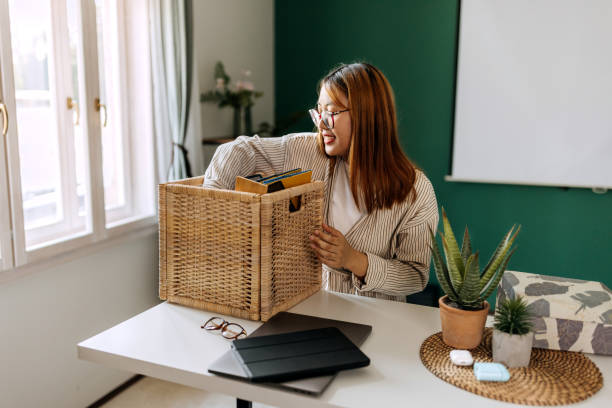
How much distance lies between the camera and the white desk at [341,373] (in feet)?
3.22

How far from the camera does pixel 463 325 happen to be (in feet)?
3.78

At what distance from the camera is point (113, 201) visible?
8.65ft

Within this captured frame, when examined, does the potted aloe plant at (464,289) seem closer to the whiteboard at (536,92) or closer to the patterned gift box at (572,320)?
the patterned gift box at (572,320)

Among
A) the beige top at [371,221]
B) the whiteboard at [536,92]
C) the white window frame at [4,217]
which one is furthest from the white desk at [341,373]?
the whiteboard at [536,92]

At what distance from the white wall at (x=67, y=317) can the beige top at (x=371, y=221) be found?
0.97 metres

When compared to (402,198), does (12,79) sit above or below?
above

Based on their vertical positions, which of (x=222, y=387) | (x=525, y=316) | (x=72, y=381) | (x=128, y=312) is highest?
(x=525, y=316)

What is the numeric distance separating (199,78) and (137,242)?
39.7 inches

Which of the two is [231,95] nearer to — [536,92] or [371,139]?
[371,139]

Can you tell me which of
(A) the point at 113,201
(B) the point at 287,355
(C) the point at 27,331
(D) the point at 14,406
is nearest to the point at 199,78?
(A) the point at 113,201

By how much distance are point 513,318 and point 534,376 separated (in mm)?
119

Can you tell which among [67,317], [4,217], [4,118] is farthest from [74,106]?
[67,317]

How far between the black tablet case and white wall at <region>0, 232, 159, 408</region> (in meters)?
1.30

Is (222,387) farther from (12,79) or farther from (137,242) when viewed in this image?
(137,242)
